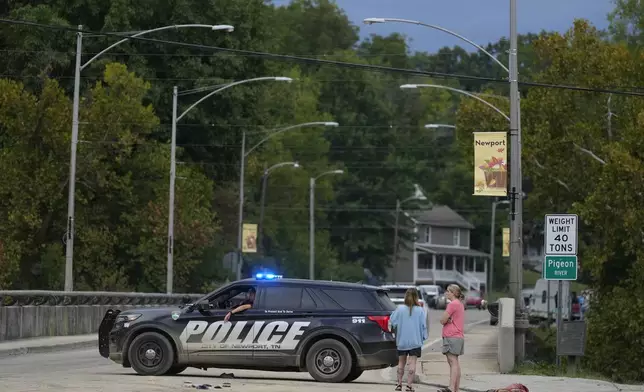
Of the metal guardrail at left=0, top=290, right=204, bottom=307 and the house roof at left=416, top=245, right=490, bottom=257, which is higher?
the house roof at left=416, top=245, right=490, bottom=257

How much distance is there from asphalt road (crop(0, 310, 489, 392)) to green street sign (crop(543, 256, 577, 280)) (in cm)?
359

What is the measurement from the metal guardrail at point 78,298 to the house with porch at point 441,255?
75.8m

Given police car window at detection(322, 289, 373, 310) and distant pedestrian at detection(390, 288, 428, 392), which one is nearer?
distant pedestrian at detection(390, 288, 428, 392)

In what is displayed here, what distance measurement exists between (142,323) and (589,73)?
30.0 m

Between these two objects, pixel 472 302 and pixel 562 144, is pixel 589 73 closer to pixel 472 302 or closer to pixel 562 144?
pixel 562 144

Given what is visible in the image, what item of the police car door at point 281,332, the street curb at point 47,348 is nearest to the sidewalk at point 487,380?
the police car door at point 281,332

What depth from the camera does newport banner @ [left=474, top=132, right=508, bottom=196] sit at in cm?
2872

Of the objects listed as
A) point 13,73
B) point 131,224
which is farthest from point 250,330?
point 13,73

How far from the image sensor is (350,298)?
21281 mm

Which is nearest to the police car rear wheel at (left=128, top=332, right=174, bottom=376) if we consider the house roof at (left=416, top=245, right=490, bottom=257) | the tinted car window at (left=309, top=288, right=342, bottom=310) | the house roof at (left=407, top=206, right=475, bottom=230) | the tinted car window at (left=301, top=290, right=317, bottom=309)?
the tinted car window at (left=301, top=290, right=317, bottom=309)

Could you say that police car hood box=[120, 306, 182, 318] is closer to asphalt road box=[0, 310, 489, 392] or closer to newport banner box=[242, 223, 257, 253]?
asphalt road box=[0, 310, 489, 392]

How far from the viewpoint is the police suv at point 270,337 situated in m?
21.0

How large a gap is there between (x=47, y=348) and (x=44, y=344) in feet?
1.23

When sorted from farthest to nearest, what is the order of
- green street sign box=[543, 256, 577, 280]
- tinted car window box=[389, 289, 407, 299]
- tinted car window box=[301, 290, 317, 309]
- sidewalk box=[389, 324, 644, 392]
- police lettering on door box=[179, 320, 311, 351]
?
tinted car window box=[389, 289, 407, 299] → green street sign box=[543, 256, 577, 280] → sidewalk box=[389, 324, 644, 392] → tinted car window box=[301, 290, 317, 309] → police lettering on door box=[179, 320, 311, 351]
